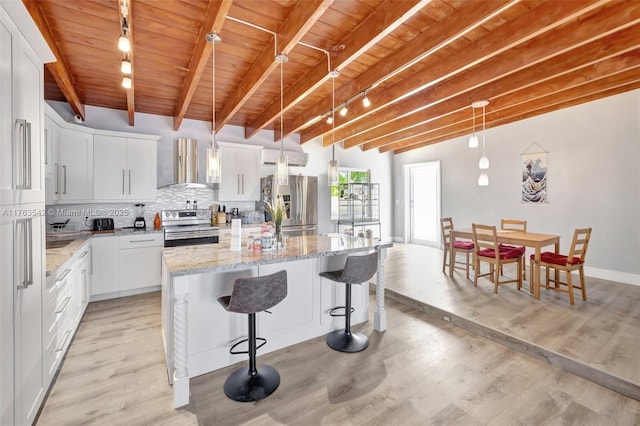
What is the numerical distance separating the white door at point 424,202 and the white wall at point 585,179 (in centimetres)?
110

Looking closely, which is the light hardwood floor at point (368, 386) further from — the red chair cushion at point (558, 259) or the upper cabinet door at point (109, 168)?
the upper cabinet door at point (109, 168)

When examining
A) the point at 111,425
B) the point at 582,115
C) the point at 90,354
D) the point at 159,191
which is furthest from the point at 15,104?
the point at 582,115

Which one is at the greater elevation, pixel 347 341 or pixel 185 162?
pixel 185 162

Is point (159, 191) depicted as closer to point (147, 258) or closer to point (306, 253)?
point (147, 258)

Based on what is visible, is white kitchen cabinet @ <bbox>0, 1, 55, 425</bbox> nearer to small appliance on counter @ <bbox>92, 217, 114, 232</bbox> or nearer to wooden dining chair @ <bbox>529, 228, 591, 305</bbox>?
small appliance on counter @ <bbox>92, 217, 114, 232</bbox>

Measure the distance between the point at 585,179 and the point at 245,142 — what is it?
579cm

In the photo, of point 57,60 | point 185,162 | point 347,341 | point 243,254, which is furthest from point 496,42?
point 185,162

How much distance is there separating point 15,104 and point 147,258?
2.96 metres

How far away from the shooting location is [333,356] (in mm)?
2520

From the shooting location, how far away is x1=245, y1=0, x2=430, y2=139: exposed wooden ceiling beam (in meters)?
2.18

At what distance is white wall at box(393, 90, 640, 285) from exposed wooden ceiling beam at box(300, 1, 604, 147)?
275 centimetres

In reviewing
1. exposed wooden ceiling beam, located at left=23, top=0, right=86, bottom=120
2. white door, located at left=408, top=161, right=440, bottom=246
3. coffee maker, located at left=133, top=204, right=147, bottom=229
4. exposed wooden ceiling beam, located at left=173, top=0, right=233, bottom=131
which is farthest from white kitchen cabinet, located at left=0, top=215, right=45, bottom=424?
white door, located at left=408, top=161, right=440, bottom=246

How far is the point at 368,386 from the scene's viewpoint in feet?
6.97

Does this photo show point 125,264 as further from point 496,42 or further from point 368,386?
point 496,42
